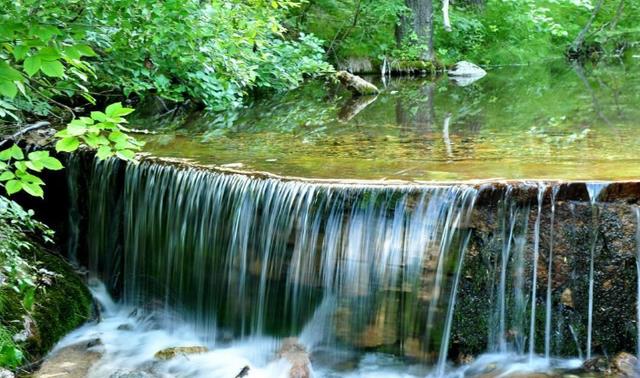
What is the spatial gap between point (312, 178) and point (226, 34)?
2784 mm

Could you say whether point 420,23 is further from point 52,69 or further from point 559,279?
point 52,69

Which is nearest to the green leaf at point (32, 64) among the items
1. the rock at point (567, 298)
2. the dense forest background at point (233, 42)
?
the dense forest background at point (233, 42)

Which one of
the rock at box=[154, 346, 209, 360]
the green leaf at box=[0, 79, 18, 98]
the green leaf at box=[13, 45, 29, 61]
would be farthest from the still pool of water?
the green leaf at box=[0, 79, 18, 98]

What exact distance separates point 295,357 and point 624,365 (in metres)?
2.20

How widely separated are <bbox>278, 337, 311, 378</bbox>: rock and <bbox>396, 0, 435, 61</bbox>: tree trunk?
14027 millimetres

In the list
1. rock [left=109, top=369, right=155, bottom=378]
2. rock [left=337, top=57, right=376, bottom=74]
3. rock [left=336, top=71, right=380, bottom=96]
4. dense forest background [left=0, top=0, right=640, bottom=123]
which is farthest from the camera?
rock [left=337, top=57, right=376, bottom=74]

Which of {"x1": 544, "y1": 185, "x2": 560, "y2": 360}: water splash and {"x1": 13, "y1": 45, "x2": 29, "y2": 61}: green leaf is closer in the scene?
{"x1": 13, "y1": 45, "x2": 29, "y2": 61}: green leaf

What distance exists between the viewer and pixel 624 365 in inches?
184

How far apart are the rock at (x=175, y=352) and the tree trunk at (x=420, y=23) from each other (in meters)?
14.2

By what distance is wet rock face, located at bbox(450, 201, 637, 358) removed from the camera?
486cm

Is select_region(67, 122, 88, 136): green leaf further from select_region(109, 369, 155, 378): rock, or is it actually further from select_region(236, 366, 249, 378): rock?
select_region(236, 366, 249, 378): rock

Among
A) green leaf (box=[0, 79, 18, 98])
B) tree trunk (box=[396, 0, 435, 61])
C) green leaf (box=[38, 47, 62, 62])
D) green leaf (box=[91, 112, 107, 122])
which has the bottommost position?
green leaf (box=[91, 112, 107, 122])

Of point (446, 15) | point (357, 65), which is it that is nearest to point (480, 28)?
point (446, 15)

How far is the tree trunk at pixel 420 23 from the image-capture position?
18391mm
